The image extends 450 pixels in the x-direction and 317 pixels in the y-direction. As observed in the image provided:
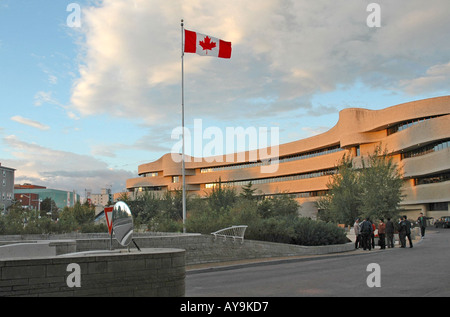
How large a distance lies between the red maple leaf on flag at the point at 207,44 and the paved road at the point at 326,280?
1440 cm

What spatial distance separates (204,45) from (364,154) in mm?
47529

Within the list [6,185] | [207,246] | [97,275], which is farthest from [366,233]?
[6,185]

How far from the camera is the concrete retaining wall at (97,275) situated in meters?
6.88

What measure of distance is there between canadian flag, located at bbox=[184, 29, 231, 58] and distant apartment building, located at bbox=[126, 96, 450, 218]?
103ft

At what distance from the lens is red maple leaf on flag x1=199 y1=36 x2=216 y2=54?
2573cm

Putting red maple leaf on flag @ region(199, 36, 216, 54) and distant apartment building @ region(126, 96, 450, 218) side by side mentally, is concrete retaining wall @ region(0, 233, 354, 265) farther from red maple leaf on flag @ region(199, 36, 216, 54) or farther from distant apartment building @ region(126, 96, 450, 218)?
distant apartment building @ region(126, 96, 450, 218)

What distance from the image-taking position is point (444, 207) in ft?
187

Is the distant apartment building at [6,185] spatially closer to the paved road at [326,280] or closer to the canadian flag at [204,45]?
the canadian flag at [204,45]

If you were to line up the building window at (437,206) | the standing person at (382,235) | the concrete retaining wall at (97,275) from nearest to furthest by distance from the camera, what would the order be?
the concrete retaining wall at (97,275) → the standing person at (382,235) → the building window at (437,206)

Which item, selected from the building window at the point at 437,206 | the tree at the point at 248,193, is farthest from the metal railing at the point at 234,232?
the building window at the point at 437,206

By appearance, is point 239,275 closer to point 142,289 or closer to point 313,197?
point 142,289

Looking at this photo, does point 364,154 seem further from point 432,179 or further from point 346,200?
point 346,200

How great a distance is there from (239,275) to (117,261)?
6.01 meters
